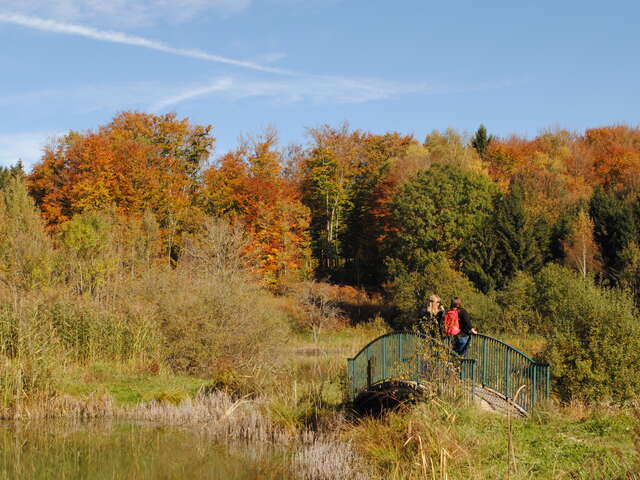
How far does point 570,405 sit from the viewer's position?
51.7 feet

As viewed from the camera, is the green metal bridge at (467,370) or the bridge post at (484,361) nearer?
the green metal bridge at (467,370)

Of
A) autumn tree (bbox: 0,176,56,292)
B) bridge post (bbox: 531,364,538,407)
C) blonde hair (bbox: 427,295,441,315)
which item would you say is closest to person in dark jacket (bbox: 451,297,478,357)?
blonde hair (bbox: 427,295,441,315)

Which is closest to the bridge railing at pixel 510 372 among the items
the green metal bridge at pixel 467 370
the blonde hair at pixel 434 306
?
the green metal bridge at pixel 467 370

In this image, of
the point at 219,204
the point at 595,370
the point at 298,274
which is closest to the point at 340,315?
the point at 298,274

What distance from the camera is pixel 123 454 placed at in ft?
49.5

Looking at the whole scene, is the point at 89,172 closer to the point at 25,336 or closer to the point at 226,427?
the point at 25,336

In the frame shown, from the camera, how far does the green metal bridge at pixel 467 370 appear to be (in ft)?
42.0

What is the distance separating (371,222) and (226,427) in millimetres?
39170

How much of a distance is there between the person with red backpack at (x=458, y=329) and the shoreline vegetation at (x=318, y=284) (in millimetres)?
2023

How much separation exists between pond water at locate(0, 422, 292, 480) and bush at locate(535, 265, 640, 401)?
7.45 m

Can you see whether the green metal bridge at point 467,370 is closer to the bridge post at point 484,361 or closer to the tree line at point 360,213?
the bridge post at point 484,361

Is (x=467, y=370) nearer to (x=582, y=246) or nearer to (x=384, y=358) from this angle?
(x=384, y=358)

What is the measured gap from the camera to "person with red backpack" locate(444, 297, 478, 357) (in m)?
14.6

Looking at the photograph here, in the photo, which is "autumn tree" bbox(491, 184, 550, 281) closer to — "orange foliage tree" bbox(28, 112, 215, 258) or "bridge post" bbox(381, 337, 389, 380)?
"orange foliage tree" bbox(28, 112, 215, 258)
